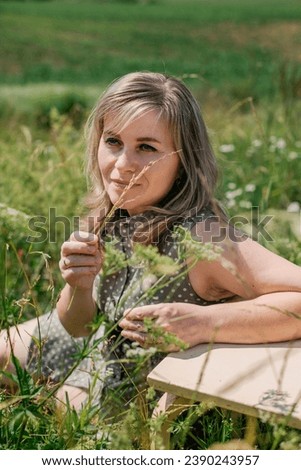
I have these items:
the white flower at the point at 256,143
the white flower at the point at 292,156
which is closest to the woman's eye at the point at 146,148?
the white flower at the point at 292,156

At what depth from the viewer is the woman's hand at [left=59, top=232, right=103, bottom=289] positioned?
6.13 ft

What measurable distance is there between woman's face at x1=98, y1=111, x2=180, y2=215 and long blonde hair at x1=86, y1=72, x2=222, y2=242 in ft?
0.10

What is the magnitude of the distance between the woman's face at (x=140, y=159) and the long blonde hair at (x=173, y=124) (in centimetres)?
3

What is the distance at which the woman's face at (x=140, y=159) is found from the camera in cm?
210

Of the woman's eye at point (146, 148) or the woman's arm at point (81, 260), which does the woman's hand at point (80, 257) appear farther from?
the woman's eye at point (146, 148)

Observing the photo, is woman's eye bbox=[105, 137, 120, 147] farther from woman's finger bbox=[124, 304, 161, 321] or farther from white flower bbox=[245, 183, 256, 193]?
white flower bbox=[245, 183, 256, 193]

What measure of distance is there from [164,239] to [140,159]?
1.00 ft

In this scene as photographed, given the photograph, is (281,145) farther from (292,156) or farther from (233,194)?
(233,194)

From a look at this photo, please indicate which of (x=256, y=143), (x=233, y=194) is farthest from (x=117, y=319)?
(x=256, y=143)

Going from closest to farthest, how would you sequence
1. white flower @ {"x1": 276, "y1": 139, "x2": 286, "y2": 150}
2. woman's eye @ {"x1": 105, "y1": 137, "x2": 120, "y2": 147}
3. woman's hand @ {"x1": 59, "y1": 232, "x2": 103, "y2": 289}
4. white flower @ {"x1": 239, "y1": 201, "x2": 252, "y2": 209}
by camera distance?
woman's hand @ {"x1": 59, "y1": 232, "x2": 103, "y2": 289}, woman's eye @ {"x1": 105, "y1": 137, "x2": 120, "y2": 147}, white flower @ {"x1": 239, "y1": 201, "x2": 252, "y2": 209}, white flower @ {"x1": 276, "y1": 139, "x2": 286, "y2": 150}

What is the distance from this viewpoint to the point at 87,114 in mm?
5000

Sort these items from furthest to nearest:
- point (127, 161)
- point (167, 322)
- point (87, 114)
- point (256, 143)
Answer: point (87, 114) < point (256, 143) < point (127, 161) < point (167, 322)

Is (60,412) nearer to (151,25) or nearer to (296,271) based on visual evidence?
(296,271)

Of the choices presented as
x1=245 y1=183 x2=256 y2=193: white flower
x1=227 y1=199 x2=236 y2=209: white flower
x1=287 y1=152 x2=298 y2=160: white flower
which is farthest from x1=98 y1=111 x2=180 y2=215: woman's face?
x1=287 y1=152 x2=298 y2=160: white flower
